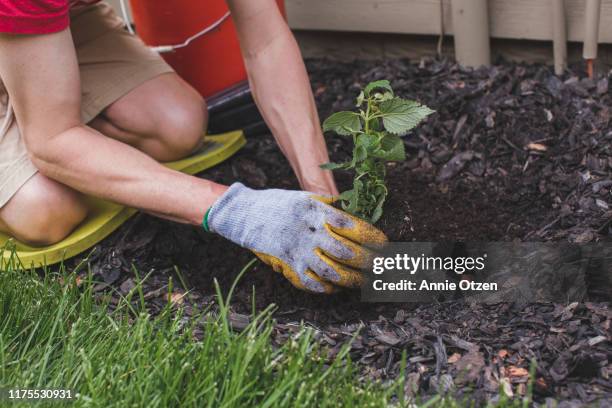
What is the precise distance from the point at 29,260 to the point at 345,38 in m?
1.63

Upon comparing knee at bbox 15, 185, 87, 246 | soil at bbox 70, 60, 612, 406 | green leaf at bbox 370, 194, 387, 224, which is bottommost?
soil at bbox 70, 60, 612, 406

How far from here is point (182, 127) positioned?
106 inches

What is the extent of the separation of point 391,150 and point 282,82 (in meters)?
0.53

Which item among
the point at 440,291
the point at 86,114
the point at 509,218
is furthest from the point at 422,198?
the point at 86,114

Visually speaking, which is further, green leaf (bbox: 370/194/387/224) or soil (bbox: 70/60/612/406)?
green leaf (bbox: 370/194/387/224)

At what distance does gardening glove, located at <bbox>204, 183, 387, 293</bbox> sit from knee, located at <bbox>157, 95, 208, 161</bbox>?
74 cm

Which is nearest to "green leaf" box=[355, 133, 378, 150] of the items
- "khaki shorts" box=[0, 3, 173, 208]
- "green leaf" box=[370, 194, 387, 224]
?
"green leaf" box=[370, 194, 387, 224]

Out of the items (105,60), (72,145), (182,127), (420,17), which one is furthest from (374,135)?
(420,17)

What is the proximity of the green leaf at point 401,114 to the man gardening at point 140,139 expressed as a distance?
9.5 inches

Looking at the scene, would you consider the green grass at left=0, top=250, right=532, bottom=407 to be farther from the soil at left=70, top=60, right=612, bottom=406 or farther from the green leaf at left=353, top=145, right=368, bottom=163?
the green leaf at left=353, top=145, right=368, bottom=163

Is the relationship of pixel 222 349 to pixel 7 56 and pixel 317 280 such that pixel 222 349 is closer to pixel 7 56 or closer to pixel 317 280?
pixel 317 280

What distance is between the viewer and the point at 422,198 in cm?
240

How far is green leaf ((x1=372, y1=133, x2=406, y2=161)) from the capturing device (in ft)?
6.16

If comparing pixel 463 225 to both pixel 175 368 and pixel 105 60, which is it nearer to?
pixel 175 368
